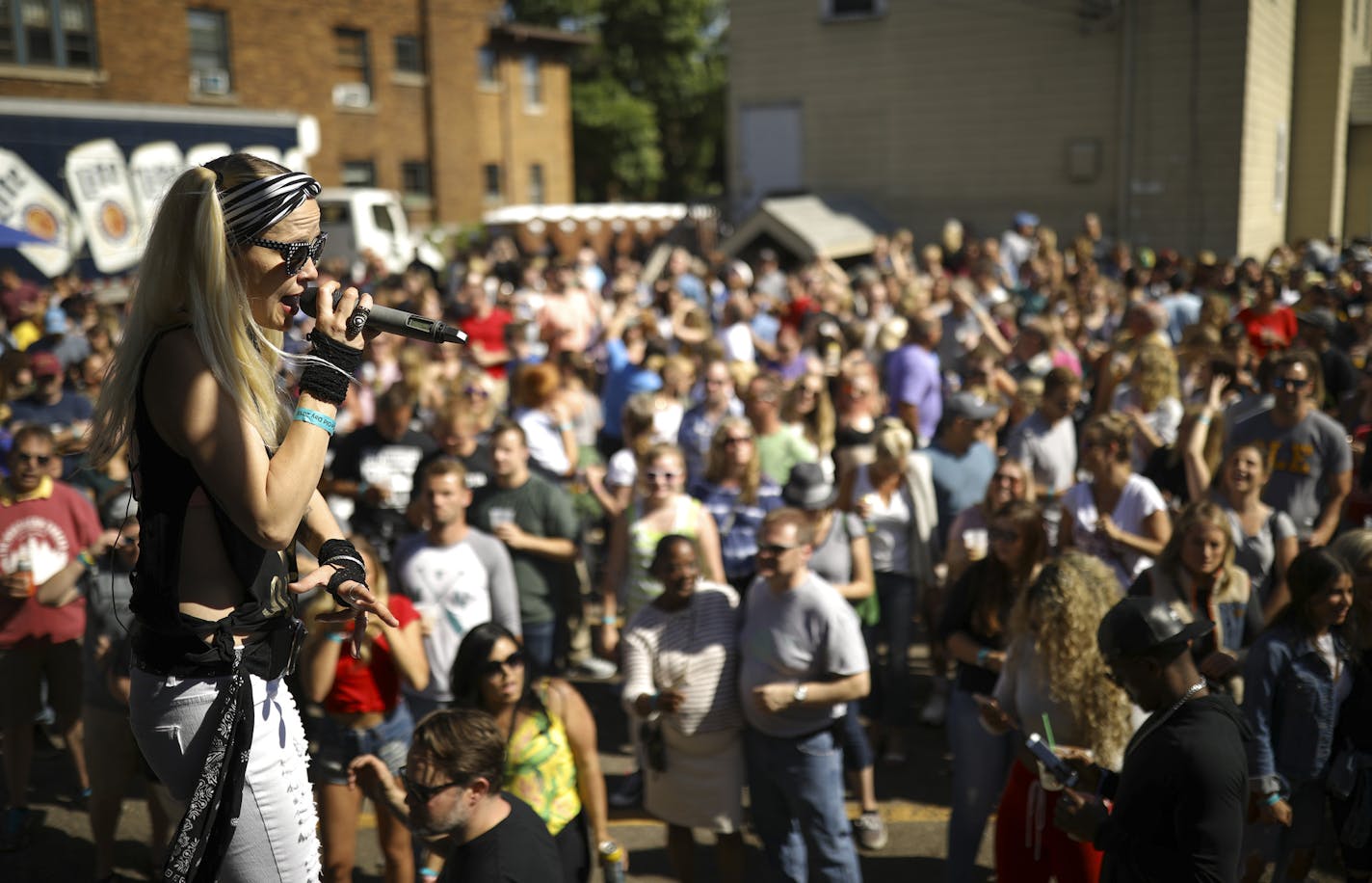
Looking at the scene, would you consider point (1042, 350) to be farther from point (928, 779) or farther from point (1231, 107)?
point (1231, 107)

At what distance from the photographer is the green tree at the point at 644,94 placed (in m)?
44.4

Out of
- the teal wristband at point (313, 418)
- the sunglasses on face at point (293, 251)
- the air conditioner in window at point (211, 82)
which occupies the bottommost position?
the teal wristband at point (313, 418)

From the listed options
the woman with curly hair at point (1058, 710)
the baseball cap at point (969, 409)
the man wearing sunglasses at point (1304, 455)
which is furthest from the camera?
the baseball cap at point (969, 409)

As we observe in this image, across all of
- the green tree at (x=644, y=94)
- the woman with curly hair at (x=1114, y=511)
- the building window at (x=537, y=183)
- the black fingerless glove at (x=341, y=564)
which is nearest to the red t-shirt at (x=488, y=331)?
the woman with curly hair at (x=1114, y=511)

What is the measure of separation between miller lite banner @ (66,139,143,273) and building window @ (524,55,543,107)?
795 inches

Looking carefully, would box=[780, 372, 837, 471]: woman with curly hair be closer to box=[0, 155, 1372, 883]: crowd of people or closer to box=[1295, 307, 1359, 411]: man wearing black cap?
box=[0, 155, 1372, 883]: crowd of people

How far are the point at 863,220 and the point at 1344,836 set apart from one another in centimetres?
1902

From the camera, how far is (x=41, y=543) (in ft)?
19.0

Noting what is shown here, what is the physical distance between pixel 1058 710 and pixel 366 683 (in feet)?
8.79

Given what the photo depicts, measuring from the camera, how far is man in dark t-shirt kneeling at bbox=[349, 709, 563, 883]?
3.17 metres

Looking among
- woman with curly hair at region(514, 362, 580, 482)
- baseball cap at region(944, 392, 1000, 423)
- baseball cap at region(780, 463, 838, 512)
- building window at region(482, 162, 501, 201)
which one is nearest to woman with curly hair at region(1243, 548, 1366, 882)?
baseball cap at region(780, 463, 838, 512)

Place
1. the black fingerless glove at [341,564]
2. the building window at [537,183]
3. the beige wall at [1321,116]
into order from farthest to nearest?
1. the building window at [537,183]
2. the beige wall at [1321,116]
3. the black fingerless glove at [341,564]

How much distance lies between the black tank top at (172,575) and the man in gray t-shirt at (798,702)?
2.72m

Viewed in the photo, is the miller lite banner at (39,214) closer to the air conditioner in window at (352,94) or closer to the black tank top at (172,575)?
the air conditioner in window at (352,94)
